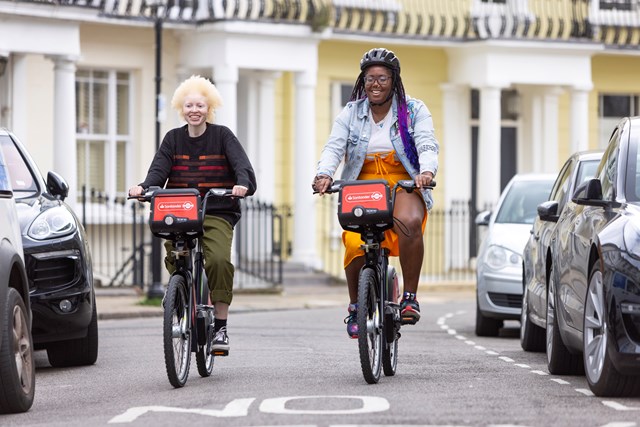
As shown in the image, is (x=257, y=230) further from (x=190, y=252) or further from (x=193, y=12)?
(x=190, y=252)

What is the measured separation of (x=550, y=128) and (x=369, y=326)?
75.8 feet

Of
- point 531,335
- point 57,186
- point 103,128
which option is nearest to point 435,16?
point 103,128

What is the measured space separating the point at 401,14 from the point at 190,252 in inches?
792

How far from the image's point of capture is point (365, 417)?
8625 millimetres

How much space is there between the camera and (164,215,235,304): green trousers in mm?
11055

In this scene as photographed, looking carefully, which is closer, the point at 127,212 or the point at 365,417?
the point at 365,417

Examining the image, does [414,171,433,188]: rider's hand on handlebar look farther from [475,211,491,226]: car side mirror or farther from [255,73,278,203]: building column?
[255,73,278,203]: building column

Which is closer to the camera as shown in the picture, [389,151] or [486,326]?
[389,151]

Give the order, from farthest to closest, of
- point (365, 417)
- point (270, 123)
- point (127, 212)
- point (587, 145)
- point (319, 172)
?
1. point (587, 145)
2. point (270, 123)
3. point (127, 212)
4. point (319, 172)
5. point (365, 417)

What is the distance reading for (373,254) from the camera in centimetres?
1071

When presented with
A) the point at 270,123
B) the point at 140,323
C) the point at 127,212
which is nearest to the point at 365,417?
the point at 140,323

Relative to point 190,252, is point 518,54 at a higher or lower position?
higher

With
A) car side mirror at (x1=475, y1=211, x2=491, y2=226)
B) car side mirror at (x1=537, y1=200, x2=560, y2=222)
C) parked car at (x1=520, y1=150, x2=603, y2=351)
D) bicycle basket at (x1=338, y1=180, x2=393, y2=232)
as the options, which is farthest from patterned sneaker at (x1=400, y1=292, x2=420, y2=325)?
car side mirror at (x1=475, y1=211, x2=491, y2=226)

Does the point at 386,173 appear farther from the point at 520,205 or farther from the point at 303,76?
the point at 303,76
